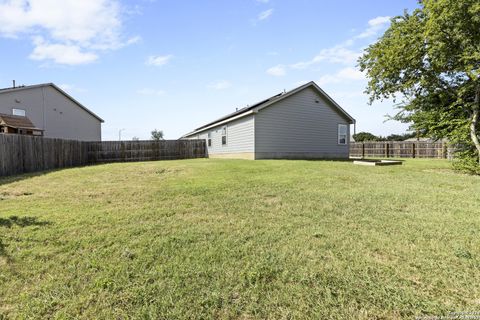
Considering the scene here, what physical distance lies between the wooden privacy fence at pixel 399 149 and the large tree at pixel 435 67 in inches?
515

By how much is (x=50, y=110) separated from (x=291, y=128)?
2085 centimetres

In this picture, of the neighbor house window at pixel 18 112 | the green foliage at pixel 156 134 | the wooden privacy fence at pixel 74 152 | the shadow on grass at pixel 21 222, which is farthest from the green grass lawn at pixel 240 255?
the green foliage at pixel 156 134

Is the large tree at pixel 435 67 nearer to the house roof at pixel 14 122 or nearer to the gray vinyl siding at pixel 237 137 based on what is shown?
the gray vinyl siding at pixel 237 137

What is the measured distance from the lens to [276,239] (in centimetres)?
370

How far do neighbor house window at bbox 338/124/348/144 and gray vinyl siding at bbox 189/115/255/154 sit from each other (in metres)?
7.48

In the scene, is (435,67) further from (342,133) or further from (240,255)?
(240,255)

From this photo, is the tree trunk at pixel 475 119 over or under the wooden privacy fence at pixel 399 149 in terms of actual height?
over

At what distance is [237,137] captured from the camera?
18.0 m

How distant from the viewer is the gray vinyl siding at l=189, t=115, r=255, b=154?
16188 mm

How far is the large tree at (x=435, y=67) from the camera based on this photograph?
9664 mm

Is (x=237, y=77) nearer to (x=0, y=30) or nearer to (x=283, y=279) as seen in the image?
(x=0, y=30)

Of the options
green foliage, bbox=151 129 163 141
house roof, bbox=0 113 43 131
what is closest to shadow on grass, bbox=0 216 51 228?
house roof, bbox=0 113 43 131

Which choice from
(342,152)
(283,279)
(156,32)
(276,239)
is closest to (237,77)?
(156,32)

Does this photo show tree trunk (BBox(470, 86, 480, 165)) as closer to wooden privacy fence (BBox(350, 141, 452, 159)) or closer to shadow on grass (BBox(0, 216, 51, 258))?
wooden privacy fence (BBox(350, 141, 452, 159))
